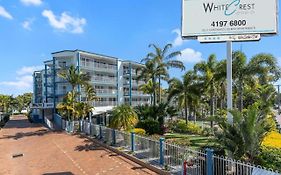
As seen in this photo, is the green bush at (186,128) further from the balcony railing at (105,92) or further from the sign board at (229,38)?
the sign board at (229,38)

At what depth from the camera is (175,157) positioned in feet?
50.0

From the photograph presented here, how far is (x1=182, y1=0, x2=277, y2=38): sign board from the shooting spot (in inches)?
579

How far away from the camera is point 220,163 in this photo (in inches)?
478

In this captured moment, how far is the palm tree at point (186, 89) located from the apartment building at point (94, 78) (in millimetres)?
9385

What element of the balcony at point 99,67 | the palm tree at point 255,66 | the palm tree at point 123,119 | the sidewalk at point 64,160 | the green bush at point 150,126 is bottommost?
the sidewalk at point 64,160

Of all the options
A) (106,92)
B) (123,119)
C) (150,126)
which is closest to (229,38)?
(123,119)

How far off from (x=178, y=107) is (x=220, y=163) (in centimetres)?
3111

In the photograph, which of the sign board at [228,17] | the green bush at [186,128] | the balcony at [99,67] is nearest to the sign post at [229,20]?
the sign board at [228,17]

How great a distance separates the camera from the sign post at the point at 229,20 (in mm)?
14727

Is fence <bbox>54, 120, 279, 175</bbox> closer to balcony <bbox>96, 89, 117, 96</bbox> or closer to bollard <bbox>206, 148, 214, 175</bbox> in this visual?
bollard <bbox>206, 148, 214, 175</bbox>

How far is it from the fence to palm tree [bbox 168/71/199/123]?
17806 mm

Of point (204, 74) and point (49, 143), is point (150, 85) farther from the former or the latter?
point (49, 143)

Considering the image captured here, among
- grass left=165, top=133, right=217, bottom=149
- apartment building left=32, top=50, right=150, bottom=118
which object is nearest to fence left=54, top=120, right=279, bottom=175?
grass left=165, top=133, right=217, bottom=149

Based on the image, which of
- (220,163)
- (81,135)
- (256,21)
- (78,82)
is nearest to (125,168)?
(220,163)
